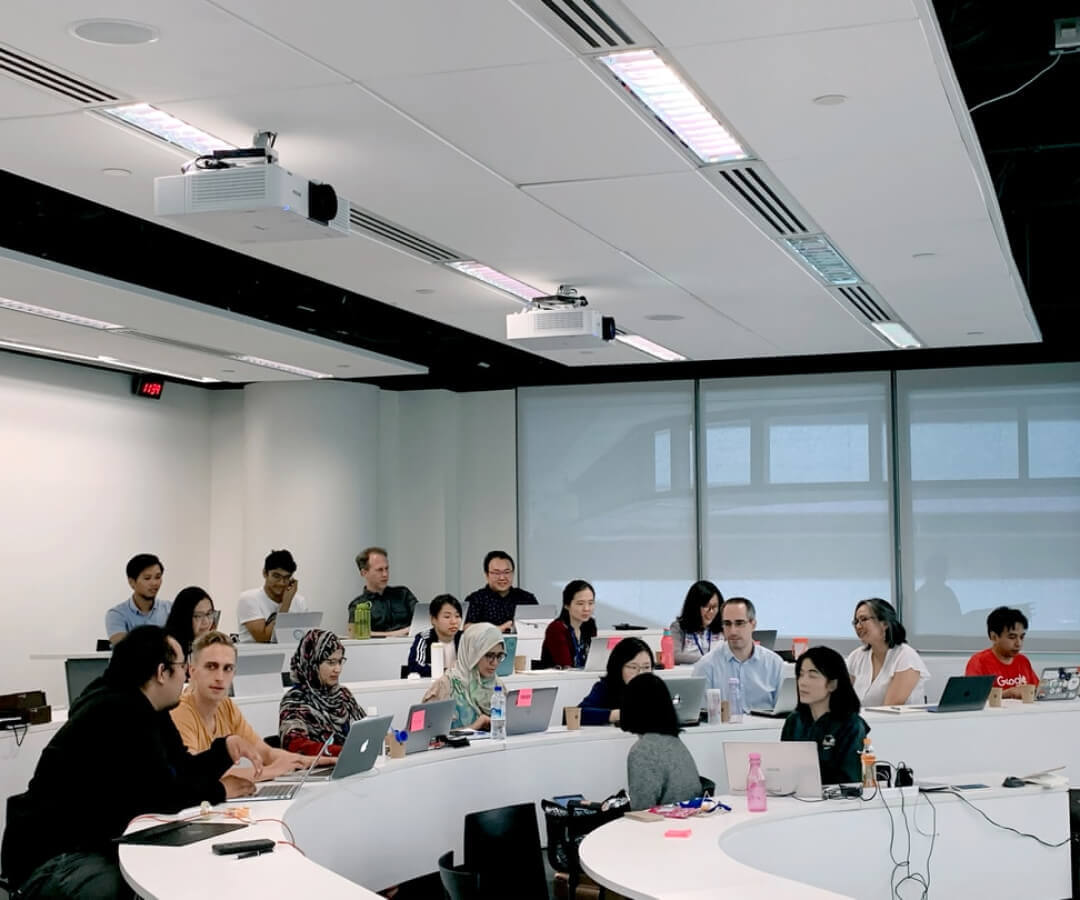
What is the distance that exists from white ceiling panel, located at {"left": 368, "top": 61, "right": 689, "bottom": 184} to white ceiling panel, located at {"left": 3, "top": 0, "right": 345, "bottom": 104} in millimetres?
355

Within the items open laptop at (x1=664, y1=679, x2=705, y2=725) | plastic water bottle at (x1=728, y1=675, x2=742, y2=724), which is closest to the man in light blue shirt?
plastic water bottle at (x1=728, y1=675, x2=742, y2=724)

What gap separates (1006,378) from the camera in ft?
37.7

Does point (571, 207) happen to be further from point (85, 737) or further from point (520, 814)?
point (85, 737)

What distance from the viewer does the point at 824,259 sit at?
7191 millimetres

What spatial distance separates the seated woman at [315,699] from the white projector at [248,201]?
73.7 inches

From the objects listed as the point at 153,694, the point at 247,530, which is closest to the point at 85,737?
the point at 153,694

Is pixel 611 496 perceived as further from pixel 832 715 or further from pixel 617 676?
pixel 832 715

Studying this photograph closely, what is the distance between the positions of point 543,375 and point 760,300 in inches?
191

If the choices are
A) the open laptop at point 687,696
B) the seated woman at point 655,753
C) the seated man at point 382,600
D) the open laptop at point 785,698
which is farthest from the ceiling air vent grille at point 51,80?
the seated man at point 382,600

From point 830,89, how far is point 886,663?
3.94 meters

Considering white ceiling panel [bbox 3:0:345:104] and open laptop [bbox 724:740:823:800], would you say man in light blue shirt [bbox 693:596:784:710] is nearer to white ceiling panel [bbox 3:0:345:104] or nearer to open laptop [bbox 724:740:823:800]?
open laptop [bbox 724:740:823:800]

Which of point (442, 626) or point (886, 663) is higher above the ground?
point (442, 626)

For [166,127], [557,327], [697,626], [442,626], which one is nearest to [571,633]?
[697,626]

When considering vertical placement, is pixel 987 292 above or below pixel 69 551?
above
